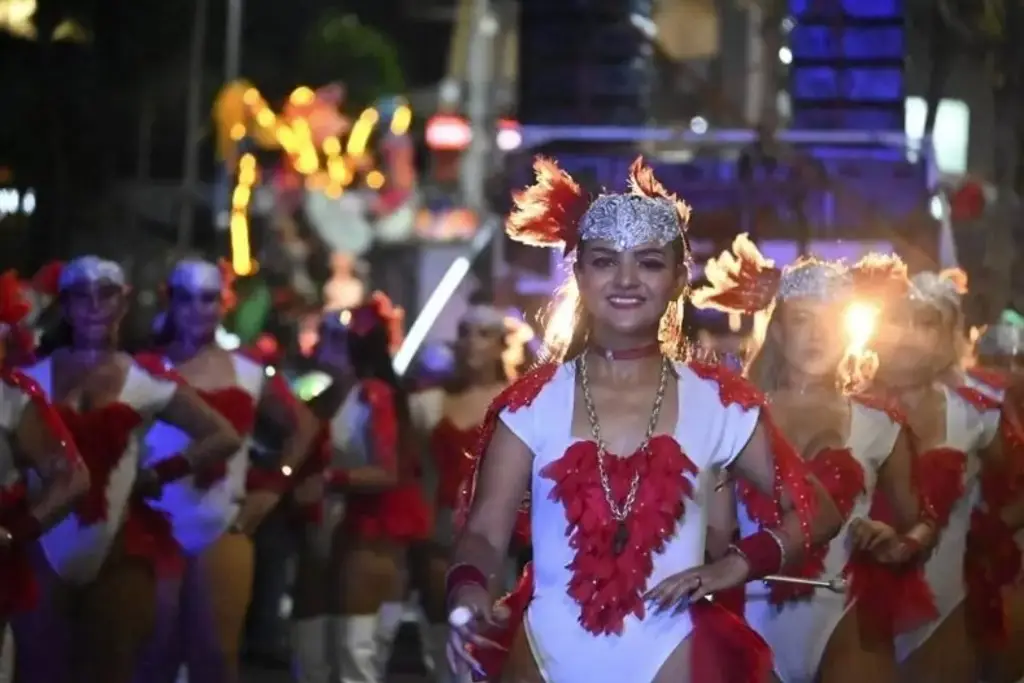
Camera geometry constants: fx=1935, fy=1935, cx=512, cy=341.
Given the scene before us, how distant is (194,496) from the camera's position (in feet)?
22.4

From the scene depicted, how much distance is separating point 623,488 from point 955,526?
283cm

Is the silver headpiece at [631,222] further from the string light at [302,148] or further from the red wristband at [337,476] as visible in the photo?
the string light at [302,148]

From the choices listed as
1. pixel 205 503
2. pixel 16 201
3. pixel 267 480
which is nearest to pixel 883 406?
pixel 205 503

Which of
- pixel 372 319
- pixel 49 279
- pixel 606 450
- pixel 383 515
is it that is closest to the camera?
pixel 606 450

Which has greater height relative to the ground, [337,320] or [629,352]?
[629,352]

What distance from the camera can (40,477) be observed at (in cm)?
564

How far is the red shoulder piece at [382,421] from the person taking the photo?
8406 millimetres

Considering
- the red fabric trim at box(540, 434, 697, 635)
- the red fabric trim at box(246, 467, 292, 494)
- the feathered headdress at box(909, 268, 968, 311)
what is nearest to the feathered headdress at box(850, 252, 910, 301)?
the feathered headdress at box(909, 268, 968, 311)

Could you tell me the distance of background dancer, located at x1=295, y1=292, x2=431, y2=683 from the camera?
8406mm

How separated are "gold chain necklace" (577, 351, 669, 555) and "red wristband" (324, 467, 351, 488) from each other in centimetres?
440

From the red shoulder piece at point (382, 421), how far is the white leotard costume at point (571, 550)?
170 inches

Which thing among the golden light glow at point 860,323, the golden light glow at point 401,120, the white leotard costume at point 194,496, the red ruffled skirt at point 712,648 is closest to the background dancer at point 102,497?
the white leotard costume at point 194,496

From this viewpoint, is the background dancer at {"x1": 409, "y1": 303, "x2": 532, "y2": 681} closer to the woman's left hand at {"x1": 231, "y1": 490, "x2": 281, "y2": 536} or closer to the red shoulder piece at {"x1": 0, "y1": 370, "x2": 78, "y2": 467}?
the woman's left hand at {"x1": 231, "y1": 490, "x2": 281, "y2": 536}

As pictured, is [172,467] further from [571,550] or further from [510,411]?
[571,550]
